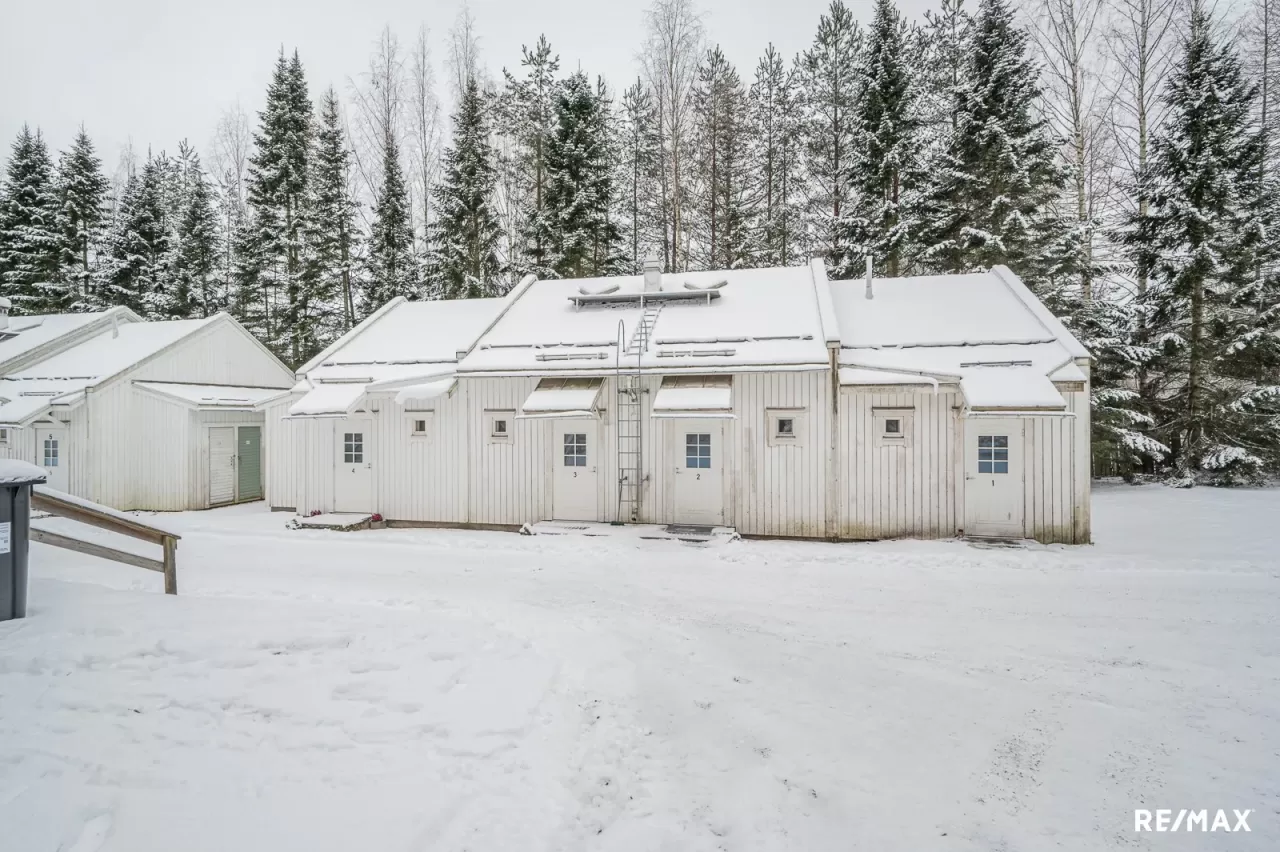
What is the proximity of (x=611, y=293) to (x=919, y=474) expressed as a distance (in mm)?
7530

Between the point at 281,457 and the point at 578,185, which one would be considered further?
the point at 578,185

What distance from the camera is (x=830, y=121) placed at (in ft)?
66.2

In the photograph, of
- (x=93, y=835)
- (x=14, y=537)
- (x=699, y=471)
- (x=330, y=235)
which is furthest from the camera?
(x=330, y=235)

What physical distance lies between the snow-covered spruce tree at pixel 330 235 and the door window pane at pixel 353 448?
1217cm

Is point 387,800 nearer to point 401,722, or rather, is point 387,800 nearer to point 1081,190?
point 401,722

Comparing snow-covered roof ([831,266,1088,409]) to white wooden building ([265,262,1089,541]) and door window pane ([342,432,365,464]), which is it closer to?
white wooden building ([265,262,1089,541])

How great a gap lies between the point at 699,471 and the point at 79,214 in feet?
105

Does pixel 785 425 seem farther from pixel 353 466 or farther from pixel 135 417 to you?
pixel 135 417

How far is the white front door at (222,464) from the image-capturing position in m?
15.0

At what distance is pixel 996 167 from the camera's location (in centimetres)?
1666

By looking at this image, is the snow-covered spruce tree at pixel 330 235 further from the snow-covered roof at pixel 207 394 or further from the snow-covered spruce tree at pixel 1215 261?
the snow-covered spruce tree at pixel 1215 261

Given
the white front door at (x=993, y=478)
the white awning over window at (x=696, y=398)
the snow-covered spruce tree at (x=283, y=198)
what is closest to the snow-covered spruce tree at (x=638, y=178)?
the white awning over window at (x=696, y=398)

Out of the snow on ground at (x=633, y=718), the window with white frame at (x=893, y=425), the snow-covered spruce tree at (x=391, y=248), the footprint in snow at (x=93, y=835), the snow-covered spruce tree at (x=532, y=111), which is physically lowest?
the snow on ground at (x=633, y=718)

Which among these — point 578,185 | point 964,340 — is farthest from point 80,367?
point 964,340
